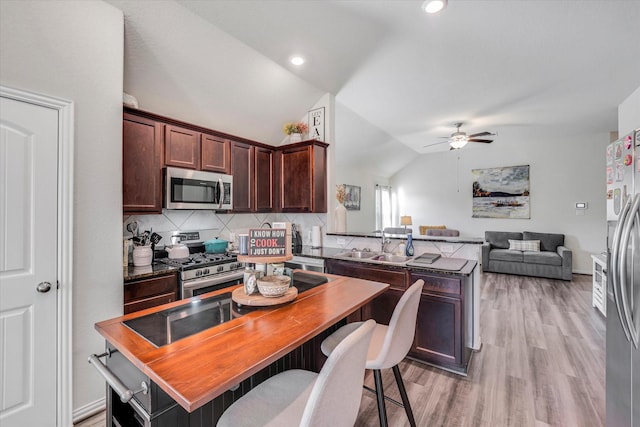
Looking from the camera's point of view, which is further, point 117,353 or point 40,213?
point 40,213

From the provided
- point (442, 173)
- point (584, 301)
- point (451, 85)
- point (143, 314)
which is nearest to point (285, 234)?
point (143, 314)

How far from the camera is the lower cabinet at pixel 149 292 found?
216cm

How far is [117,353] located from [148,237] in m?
1.81

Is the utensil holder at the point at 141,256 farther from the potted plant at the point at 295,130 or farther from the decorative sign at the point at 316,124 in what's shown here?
A: the decorative sign at the point at 316,124

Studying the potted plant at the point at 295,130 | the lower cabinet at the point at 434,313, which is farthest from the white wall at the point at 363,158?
the lower cabinet at the point at 434,313

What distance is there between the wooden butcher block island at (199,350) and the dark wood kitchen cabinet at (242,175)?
186cm

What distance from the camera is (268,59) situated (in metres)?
2.92

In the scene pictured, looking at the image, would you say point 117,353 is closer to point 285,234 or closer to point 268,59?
point 285,234

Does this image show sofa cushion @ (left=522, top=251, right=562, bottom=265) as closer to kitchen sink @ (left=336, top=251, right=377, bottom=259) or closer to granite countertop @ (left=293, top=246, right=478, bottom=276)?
granite countertop @ (left=293, top=246, right=478, bottom=276)

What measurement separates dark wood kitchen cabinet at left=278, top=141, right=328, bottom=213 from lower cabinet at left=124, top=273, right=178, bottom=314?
66.4 inches

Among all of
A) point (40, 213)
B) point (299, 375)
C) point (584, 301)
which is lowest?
point (584, 301)

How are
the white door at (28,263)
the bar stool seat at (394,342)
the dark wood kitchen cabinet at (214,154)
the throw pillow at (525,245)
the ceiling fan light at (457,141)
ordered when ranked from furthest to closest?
the throw pillow at (525,245) → the ceiling fan light at (457,141) → the dark wood kitchen cabinet at (214,154) → the white door at (28,263) → the bar stool seat at (394,342)

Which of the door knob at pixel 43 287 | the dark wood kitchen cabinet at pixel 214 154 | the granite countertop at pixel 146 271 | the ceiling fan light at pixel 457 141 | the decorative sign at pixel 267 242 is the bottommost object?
the granite countertop at pixel 146 271

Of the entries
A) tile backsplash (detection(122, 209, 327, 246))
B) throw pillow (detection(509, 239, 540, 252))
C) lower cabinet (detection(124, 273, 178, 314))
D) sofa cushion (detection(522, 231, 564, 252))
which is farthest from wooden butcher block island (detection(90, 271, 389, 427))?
sofa cushion (detection(522, 231, 564, 252))
